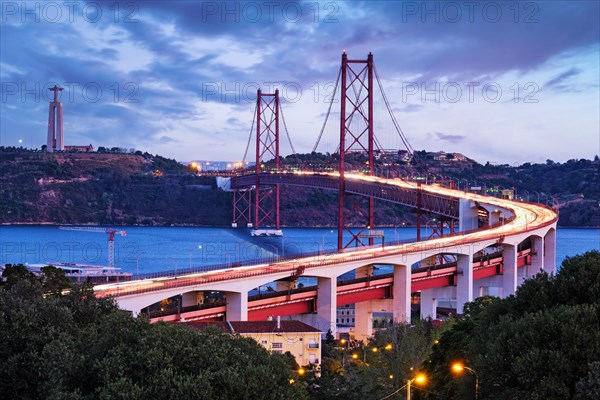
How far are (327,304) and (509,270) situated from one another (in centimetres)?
1079

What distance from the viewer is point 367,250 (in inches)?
1077

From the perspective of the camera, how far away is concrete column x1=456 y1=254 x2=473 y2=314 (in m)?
29.0

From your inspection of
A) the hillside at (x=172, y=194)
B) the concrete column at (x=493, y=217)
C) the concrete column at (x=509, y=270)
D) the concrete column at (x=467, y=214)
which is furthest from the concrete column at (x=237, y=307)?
the hillside at (x=172, y=194)

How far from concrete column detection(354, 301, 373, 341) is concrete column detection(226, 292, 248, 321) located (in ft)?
16.5

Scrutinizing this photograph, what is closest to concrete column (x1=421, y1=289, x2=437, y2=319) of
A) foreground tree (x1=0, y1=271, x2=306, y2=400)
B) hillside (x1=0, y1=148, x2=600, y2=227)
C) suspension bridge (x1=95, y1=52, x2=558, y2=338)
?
suspension bridge (x1=95, y1=52, x2=558, y2=338)

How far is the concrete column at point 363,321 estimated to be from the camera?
2536 cm

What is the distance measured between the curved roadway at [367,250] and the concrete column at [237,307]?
51 cm

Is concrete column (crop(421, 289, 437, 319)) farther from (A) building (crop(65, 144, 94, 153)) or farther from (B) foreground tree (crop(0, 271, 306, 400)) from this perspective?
(A) building (crop(65, 144, 94, 153))

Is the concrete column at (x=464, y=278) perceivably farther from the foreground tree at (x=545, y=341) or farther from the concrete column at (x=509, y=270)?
the foreground tree at (x=545, y=341)

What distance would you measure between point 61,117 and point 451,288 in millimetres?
102532

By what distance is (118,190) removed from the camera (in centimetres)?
9956

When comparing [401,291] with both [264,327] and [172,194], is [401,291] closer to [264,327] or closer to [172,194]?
[264,327]

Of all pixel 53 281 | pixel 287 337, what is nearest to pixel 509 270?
pixel 287 337

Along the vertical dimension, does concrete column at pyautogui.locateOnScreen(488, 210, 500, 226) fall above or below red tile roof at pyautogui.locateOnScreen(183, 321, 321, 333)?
above
